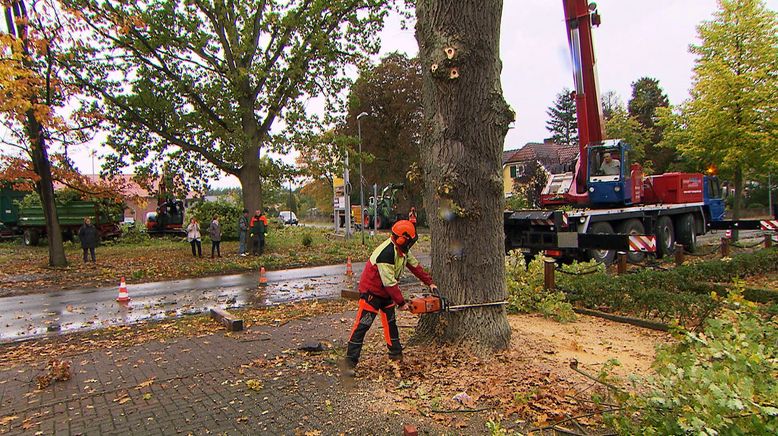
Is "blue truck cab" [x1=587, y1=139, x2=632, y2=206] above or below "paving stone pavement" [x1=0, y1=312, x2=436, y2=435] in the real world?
above

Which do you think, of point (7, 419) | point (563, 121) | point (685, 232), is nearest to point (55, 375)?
point (7, 419)

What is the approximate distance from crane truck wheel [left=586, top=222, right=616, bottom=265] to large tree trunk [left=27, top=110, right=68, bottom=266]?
15613mm

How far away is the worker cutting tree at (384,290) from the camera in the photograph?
196 inches

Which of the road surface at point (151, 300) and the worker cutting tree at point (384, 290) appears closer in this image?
the worker cutting tree at point (384, 290)

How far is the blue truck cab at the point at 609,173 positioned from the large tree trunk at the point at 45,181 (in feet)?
51.4

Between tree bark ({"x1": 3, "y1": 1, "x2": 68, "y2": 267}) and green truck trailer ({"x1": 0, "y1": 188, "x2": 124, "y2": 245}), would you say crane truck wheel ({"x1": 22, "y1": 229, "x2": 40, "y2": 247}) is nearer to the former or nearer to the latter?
green truck trailer ({"x1": 0, "y1": 188, "x2": 124, "y2": 245})

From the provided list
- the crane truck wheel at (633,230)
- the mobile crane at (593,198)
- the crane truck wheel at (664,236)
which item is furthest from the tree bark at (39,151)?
the crane truck wheel at (664,236)

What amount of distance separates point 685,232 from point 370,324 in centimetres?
1373

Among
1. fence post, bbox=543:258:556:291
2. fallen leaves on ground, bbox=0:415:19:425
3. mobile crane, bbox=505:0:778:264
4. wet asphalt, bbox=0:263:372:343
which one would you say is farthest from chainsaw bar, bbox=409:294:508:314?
mobile crane, bbox=505:0:778:264

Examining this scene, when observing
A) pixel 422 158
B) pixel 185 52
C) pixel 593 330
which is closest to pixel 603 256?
pixel 593 330

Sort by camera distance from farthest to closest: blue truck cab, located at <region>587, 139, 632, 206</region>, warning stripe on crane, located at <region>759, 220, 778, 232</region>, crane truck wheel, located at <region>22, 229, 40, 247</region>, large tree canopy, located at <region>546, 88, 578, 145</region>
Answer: large tree canopy, located at <region>546, 88, 578, 145</region>
crane truck wheel, located at <region>22, 229, 40, 247</region>
warning stripe on crane, located at <region>759, 220, 778, 232</region>
blue truck cab, located at <region>587, 139, 632, 206</region>

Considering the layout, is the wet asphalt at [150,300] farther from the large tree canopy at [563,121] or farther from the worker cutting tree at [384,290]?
the large tree canopy at [563,121]

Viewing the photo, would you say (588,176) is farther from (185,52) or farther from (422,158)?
(185,52)

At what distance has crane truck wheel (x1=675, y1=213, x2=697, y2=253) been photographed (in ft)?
49.9
